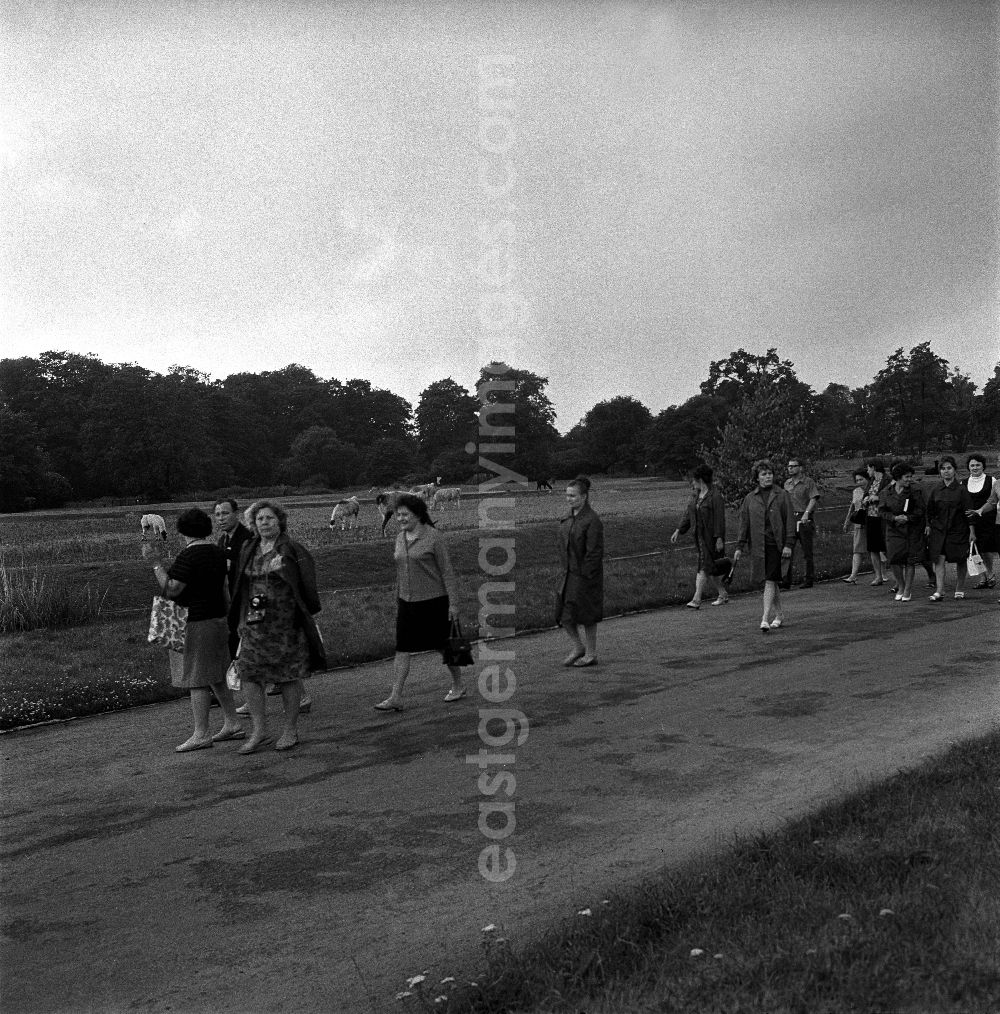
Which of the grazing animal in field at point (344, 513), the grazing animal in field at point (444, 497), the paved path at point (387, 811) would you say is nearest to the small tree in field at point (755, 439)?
the grazing animal in field at point (344, 513)

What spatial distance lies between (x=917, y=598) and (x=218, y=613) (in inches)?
446

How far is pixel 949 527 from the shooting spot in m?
16.3

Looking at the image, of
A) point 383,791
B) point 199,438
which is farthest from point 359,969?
point 199,438

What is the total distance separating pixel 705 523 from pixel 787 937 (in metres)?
12.4

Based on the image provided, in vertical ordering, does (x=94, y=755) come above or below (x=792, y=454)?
below

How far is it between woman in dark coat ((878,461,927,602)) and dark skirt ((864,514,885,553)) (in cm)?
157

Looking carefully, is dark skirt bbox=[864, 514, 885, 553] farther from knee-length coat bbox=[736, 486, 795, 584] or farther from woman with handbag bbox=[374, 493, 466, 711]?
woman with handbag bbox=[374, 493, 466, 711]

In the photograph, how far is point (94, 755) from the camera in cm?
873

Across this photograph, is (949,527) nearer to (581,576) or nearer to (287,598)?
(581,576)

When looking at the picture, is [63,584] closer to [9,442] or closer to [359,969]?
[359,969]

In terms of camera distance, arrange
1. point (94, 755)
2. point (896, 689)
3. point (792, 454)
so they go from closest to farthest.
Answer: point (94, 755)
point (896, 689)
point (792, 454)

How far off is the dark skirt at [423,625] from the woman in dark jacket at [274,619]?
3.50 feet

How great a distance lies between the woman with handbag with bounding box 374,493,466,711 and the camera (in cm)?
998

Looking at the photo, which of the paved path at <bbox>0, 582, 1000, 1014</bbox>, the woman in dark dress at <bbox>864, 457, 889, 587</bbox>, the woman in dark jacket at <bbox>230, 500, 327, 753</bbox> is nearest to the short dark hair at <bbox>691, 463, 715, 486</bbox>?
the woman in dark dress at <bbox>864, 457, 889, 587</bbox>
